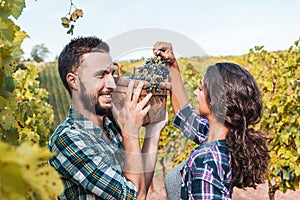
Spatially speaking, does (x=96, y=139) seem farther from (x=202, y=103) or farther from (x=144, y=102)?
(x=202, y=103)

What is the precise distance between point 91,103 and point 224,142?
0.68 metres

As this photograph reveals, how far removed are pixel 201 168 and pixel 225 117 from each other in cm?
29

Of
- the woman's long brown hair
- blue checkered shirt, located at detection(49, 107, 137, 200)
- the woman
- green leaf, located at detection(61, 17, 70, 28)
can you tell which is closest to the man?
blue checkered shirt, located at detection(49, 107, 137, 200)

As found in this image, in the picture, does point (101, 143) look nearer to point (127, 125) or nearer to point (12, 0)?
point (127, 125)

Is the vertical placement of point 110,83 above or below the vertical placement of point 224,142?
above

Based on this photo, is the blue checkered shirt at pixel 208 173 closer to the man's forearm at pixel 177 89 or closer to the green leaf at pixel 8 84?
the man's forearm at pixel 177 89

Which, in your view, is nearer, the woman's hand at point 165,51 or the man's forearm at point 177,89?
the woman's hand at point 165,51

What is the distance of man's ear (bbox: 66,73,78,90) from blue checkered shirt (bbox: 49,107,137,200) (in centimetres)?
20

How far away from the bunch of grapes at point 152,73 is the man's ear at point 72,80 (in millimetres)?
270

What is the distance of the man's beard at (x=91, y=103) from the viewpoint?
1.84 meters

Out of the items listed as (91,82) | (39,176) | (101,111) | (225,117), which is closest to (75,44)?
(91,82)

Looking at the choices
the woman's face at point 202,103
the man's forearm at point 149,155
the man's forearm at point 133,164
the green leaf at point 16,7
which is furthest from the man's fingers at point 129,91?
the green leaf at point 16,7

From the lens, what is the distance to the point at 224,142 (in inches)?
80.1

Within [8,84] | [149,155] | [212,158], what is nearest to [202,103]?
[212,158]
